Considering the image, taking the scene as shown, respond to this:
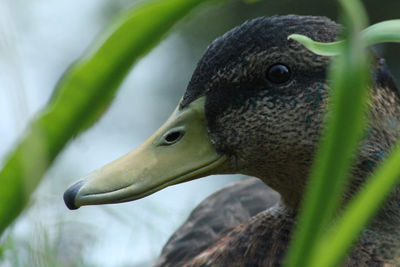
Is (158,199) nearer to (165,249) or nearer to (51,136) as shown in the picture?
(165,249)

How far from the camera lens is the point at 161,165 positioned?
188cm

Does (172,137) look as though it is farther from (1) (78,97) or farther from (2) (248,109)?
(1) (78,97)

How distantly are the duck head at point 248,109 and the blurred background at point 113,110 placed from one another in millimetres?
773

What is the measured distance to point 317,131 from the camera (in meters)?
1.90

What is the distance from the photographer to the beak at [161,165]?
176 cm

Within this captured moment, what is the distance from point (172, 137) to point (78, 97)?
1.19 metres

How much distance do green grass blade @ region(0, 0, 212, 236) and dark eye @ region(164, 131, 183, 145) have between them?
3.84 ft

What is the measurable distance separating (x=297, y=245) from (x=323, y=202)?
53 millimetres

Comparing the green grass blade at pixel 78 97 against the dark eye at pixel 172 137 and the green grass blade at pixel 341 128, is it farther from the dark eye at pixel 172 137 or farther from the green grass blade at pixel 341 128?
the dark eye at pixel 172 137

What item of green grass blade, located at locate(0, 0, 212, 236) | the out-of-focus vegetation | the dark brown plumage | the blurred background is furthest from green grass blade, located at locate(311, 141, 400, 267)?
the blurred background

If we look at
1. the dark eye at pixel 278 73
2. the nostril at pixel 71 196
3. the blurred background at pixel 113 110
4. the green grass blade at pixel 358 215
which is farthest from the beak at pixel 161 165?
the green grass blade at pixel 358 215

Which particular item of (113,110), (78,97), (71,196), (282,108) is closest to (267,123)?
(282,108)

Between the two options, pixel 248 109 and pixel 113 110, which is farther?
pixel 113 110

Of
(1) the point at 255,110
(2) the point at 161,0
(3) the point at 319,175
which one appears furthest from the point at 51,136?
(1) the point at 255,110
